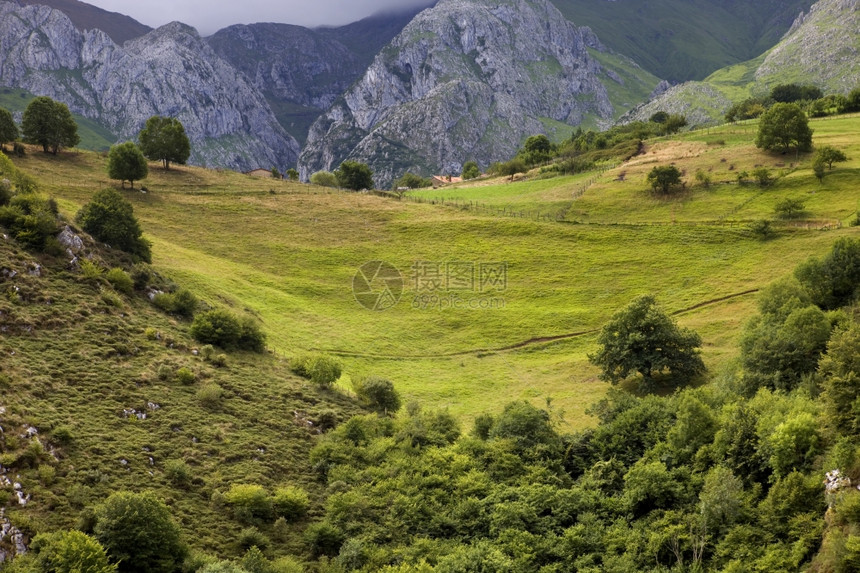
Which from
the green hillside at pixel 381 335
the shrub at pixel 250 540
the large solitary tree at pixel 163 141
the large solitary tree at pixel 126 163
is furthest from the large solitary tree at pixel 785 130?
the large solitary tree at pixel 163 141

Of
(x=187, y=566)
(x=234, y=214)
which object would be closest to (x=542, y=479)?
(x=187, y=566)

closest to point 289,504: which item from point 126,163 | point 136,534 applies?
point 136,534

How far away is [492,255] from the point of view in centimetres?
8212

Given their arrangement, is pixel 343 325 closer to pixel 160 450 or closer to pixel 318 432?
pixel 318 432

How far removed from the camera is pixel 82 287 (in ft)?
148

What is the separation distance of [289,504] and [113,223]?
37800mm

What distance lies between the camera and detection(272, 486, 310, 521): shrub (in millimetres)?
32312

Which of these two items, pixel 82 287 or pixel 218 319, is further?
pixel 218 319

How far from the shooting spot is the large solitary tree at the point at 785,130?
93.8m

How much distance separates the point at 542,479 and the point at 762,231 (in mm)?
58451

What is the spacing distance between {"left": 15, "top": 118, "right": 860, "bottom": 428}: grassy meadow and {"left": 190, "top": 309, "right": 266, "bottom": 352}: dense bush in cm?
366

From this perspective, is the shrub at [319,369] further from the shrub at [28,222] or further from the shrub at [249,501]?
the shrub at [28,222]

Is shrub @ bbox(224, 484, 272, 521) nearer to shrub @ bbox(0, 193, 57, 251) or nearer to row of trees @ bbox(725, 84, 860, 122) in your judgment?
shrub @ bbox(0, 193, 57, 251)

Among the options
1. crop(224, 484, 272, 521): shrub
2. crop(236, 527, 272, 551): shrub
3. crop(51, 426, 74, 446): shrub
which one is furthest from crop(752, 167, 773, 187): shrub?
crop(51, 426, 74, 446): shrub
